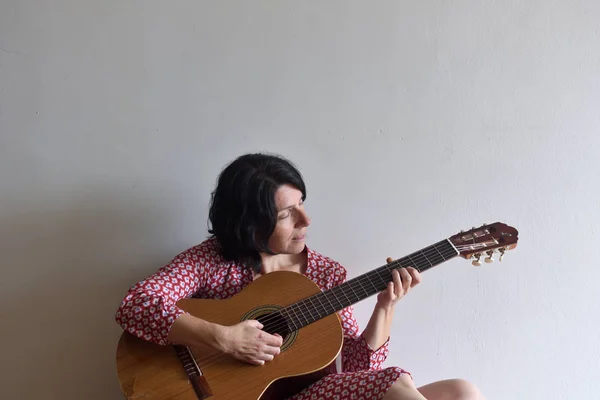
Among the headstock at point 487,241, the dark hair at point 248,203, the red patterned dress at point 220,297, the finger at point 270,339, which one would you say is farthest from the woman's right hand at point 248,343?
the headstock at point 487,241

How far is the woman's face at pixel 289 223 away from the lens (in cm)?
124

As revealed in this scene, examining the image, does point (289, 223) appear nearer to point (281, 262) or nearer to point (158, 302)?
point (281, 262)

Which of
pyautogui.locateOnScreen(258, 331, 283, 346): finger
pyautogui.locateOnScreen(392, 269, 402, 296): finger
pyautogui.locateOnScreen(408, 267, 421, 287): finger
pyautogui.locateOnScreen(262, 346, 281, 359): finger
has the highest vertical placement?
pyautogui.locateOnScreen(408, 267, 421, 287): finger

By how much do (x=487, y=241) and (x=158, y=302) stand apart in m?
0.77

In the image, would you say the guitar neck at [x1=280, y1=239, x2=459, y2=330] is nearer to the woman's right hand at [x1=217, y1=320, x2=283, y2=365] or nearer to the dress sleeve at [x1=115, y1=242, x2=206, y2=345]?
the woman's right hand at [x1=217, y1=320, x2=283, y2=365]

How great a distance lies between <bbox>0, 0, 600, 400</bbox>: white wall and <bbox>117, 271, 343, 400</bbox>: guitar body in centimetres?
31

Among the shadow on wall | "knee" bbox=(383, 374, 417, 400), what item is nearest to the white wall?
the shadow on wall

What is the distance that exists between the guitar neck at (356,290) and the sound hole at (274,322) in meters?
0.01

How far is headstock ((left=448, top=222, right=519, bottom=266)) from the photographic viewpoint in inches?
47.0

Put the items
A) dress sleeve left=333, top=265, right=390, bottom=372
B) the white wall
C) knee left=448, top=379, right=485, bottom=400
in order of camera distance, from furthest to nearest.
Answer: the white wall, dress sleeve left=333, top=265, right=390, bottom=372, knee left=448, top=379, right=485, bottom=400

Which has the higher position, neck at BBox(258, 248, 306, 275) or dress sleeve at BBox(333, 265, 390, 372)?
neck at BBox(258, 248, 306, 275)

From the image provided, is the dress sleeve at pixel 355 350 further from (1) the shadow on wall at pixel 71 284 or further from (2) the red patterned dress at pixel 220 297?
(1) the shadow on wall at pixel 71 284

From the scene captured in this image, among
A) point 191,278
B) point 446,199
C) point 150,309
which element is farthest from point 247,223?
point 446,199

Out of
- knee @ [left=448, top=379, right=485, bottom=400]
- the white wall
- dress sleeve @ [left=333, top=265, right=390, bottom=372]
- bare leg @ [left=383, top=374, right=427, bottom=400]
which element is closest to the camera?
bare leg @ [left=383, top=374, right=427, bottom=400]
